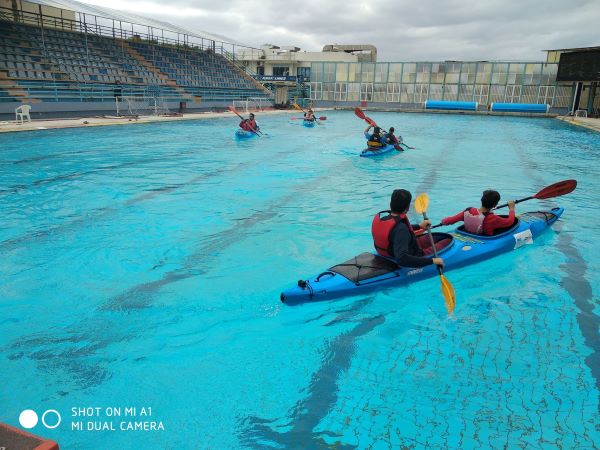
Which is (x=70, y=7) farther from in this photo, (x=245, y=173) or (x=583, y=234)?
(x=583, y=234)

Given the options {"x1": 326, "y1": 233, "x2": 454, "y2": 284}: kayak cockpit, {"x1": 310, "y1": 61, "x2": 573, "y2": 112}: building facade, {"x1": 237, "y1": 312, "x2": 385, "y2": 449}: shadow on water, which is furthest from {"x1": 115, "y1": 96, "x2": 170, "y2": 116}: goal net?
{"x1": 237, "y1": 312, "x2": 385, "y2": 449}: shadow on water

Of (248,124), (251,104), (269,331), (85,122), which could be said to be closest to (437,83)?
(251,104)

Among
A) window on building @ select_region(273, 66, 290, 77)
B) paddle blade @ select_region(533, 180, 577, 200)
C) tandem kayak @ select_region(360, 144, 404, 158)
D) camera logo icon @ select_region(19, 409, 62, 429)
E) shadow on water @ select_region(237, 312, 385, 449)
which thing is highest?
window on building @ select_region(273, 66, 290, 77)

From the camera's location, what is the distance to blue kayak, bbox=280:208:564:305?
4.41m

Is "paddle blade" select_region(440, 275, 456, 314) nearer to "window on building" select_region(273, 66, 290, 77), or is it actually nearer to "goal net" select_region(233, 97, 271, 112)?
"goal net" select_region(233, 97, 271, 112)

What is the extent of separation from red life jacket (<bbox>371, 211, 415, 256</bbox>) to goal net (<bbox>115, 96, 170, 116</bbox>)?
21.1 meters

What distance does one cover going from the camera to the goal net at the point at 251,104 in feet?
106

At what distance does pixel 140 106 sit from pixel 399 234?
76.5ft

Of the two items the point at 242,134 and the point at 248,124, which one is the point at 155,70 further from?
the point at 242,134

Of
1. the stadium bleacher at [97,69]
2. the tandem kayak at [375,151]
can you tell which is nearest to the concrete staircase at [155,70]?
the stadium bleacher at [97,69]

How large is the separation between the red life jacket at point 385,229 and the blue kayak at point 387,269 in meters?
0.17

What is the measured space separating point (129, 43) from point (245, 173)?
23.3 m

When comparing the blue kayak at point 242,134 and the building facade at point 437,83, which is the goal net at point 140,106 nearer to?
the blue kayak at point 242,134

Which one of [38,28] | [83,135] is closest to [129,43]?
[38,28]
